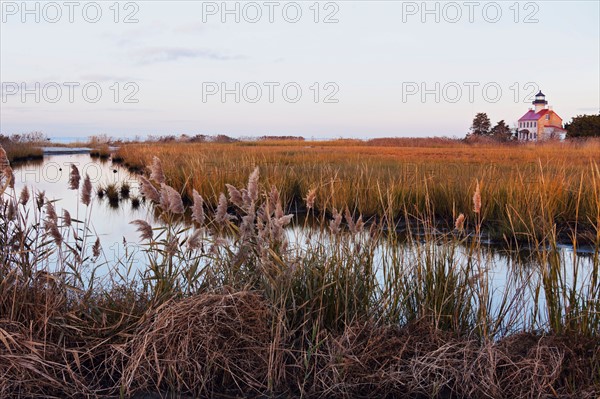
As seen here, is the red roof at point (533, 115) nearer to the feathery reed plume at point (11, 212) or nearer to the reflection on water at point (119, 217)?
the reflection on water at point (119, 217)

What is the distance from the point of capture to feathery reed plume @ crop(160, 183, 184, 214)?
3.39m

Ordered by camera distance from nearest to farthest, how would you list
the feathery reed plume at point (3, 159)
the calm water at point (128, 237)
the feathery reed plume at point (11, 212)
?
the feathery reed plume at point (11, 212) < the feathery reed plume at point (3, 159) < the calm water at point (128, 237)

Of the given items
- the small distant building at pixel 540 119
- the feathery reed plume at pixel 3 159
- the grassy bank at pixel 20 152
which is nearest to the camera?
the feathery reed plume at pixel 3 159

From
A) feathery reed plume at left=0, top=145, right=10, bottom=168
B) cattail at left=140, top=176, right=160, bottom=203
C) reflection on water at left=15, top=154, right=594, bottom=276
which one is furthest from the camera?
reflection on water at left=15, top=154, right=594, bottom=276

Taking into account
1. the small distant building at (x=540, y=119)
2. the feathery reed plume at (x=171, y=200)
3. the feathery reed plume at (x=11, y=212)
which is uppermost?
the small distant building at (x=540, y=119)

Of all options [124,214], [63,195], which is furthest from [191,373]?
[63,195]

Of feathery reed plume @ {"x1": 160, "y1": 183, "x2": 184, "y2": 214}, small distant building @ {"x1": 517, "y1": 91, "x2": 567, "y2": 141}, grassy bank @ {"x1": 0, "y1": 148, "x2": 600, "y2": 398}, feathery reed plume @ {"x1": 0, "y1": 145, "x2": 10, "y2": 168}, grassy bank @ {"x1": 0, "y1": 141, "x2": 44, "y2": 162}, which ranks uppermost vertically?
small distant building @ {"x1": 517, "y1": 91, "x2": 567, "y2": 141}

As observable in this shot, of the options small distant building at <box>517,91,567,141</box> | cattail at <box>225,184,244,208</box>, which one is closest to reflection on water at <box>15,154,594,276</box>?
cattail at <box>225,184,244,208</box>

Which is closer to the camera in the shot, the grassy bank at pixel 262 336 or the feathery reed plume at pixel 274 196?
the grassy bank at pixel 262 336

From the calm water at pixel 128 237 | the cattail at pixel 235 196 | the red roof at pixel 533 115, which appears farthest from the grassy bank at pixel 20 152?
the red roof at pixel 533 115

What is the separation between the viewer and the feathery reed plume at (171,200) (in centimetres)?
339

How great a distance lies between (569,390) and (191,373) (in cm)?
210

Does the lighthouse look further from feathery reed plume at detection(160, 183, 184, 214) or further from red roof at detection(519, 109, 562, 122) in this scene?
feathery reed plume at detection(160, 183, 184, 214)

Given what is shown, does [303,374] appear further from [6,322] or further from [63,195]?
[63,195]
